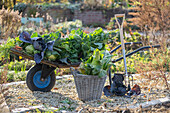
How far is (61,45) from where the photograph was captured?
3.86 metres

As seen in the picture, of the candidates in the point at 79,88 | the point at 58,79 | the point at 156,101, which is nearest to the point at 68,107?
the point at 79,88

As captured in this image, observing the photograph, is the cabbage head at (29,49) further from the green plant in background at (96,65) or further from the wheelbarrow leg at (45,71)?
the green plant in background at (96,65)

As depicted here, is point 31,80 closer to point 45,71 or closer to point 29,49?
point 45,71

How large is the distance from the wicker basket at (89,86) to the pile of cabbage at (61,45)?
36cm

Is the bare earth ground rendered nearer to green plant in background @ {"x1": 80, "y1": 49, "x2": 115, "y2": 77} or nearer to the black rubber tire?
the black rubber tire

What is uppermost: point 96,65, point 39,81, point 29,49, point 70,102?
point 29,49

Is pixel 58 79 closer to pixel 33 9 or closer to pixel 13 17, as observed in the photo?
pixel 13 17

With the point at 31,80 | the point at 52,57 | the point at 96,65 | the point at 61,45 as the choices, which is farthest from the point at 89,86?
the point at 31,80

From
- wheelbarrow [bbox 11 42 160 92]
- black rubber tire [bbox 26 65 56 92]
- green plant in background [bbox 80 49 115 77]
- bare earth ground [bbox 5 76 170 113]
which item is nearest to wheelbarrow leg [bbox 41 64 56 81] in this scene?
wheelbarrow [bbox 11 42 160 92]

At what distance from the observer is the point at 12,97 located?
353 cm

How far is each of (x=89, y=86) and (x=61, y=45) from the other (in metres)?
0.87

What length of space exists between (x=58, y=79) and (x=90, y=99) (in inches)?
65.3

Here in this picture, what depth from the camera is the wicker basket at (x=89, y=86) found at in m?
3.40

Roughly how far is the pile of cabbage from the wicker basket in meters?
0.36
